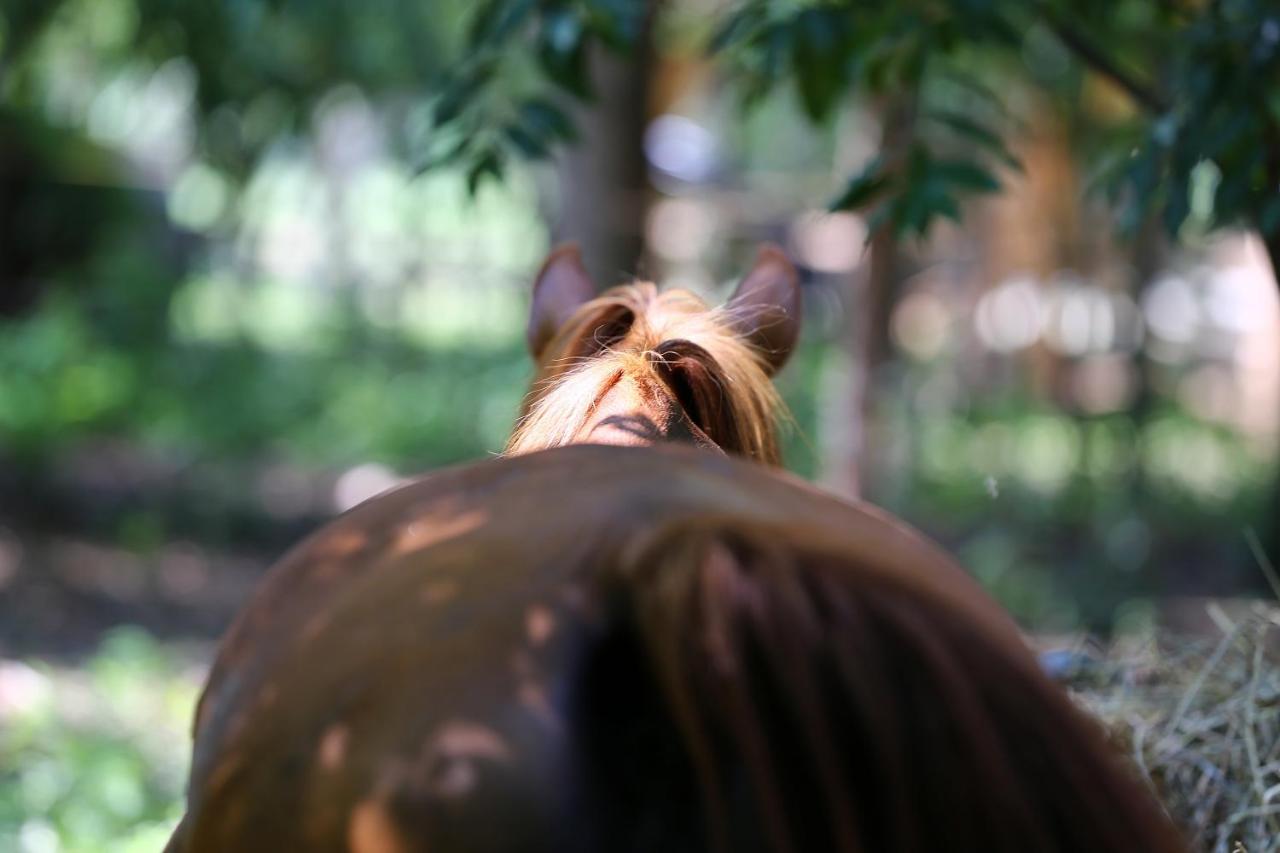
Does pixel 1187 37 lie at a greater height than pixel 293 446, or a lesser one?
greater

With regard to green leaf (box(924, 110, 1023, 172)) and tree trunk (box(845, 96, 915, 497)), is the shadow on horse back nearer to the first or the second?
green leaf (box(924, 110, 1023, 172))

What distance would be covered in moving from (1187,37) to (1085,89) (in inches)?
245

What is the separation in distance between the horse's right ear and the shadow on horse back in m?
1.02

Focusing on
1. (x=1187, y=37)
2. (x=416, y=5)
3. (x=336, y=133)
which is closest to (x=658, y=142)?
(x=336, y=133)

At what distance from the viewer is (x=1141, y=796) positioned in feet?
3.40

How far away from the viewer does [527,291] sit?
4477 mm

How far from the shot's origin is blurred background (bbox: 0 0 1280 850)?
2.51m

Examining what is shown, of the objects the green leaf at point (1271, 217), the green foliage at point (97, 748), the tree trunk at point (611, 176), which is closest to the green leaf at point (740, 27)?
the green leaf at point (1271, 217)

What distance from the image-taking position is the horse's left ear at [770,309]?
80.4 inches

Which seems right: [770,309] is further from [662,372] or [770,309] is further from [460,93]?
[460,93]

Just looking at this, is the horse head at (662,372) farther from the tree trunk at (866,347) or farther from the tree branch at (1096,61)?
the tree trunk at (866,347)

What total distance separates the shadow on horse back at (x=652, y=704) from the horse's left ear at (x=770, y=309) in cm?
94

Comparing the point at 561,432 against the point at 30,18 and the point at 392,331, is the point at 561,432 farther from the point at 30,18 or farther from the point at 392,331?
the point at 392,331

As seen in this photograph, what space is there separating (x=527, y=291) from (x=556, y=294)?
2.34 m
